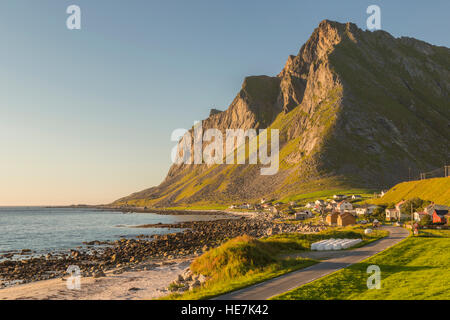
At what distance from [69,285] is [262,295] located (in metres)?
24.7

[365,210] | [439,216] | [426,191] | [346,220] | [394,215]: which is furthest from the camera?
[426,191]

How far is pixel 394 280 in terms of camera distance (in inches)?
950

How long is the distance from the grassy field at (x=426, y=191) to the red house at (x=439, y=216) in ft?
41.3

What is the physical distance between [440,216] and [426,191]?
34.9 meters

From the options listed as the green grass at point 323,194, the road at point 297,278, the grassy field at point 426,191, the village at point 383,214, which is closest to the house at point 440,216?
the village at point 383,214

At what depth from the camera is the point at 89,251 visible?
2446 inches

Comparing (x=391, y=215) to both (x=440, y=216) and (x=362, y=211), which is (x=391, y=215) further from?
(x=440, y=216)

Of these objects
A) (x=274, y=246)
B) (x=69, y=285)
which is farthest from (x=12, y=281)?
(x=274, y=246)

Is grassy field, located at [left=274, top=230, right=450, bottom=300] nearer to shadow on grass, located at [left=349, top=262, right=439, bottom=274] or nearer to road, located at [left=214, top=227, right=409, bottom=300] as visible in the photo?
shadow on grass, located at [left=349, top=262, right=439, bottom=274]

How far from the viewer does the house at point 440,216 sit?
6638 centimetres

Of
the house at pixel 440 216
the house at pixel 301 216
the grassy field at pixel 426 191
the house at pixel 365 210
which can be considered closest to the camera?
the house at pixel 440 216

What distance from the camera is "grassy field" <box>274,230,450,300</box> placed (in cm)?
2023

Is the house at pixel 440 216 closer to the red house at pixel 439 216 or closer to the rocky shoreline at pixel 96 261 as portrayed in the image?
the red house at pixel 439 216

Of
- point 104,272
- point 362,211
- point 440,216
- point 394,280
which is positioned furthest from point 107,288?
point 362,211
